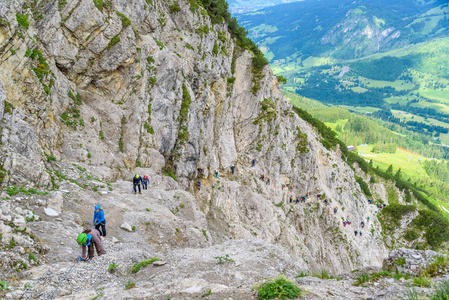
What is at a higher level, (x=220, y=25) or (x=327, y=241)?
(x=220, y=25)

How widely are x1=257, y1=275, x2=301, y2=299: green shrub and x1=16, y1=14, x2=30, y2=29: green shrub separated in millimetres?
26526

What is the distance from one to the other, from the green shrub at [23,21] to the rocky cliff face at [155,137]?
0.40 ft

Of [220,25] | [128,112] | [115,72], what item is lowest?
[128,112]

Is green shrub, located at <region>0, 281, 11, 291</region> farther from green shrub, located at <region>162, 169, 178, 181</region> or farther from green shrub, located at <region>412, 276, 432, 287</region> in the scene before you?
green shrub, located at <region>162, 169, 178, 181</region>

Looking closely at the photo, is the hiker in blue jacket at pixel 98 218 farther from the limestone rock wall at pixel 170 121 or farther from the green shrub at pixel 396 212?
the green shrub at pixel 396 212

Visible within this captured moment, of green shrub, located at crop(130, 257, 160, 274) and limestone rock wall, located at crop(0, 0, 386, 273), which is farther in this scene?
limestone rock wall, located at crop(0, 0, 386, 273)

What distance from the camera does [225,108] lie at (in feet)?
171

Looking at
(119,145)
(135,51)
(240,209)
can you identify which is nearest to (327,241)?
(240,209)

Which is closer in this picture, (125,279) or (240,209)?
(125,279)

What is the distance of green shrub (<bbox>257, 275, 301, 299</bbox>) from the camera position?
843cm

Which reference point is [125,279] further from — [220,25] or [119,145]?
[220,25]

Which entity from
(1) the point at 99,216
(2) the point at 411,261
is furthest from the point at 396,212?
(1) the point at 99,216

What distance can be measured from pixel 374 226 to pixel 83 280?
83127mm

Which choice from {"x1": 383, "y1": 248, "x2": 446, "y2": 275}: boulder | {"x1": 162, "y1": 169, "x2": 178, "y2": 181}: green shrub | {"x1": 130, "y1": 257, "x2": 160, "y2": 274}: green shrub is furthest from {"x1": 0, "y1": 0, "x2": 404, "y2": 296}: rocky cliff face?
{"x1": 383, "y1": 248, "x2": 446, "y2": 275}: boulder
